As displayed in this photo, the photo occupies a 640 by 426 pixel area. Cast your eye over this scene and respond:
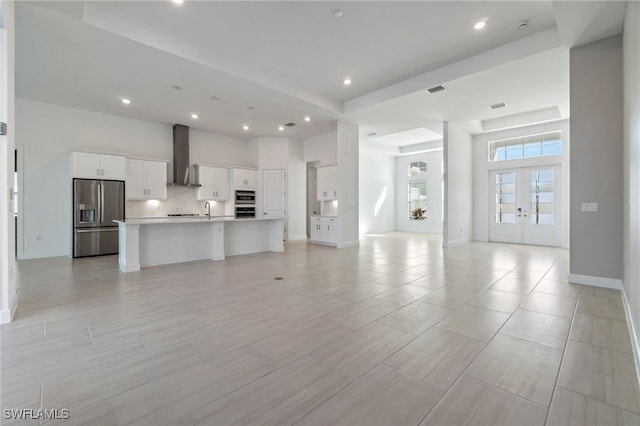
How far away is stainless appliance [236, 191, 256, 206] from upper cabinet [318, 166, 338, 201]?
2176mm

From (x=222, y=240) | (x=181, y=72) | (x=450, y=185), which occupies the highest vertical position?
(x=181, y=72)

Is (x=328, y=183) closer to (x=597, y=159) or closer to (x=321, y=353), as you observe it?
(x=597, y=159)

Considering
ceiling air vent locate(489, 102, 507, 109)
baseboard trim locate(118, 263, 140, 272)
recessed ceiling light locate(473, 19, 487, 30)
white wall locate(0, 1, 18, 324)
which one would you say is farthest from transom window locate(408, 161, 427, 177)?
white wall locate(0, 1, 18, 324)

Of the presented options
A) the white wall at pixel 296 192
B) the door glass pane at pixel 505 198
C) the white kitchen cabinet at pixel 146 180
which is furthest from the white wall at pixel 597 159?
the white kitchen cabinet at pixel 146 180

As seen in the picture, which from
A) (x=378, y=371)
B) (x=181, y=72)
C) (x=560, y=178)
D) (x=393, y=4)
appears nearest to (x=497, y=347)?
(x=378, y=371)

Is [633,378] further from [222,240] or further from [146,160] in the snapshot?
[146,160]

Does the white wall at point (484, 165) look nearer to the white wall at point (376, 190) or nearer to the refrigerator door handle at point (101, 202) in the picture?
the white wall at point (376, 190)

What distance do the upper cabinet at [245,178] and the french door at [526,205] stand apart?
7.58 metres

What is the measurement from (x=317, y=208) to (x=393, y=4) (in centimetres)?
821

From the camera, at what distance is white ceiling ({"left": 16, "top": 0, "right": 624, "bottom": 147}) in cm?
362

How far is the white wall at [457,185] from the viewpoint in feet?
25.5

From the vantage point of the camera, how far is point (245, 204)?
9.12 meters

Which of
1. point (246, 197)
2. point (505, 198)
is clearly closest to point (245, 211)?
point (246, 197)

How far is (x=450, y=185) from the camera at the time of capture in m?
7.85
